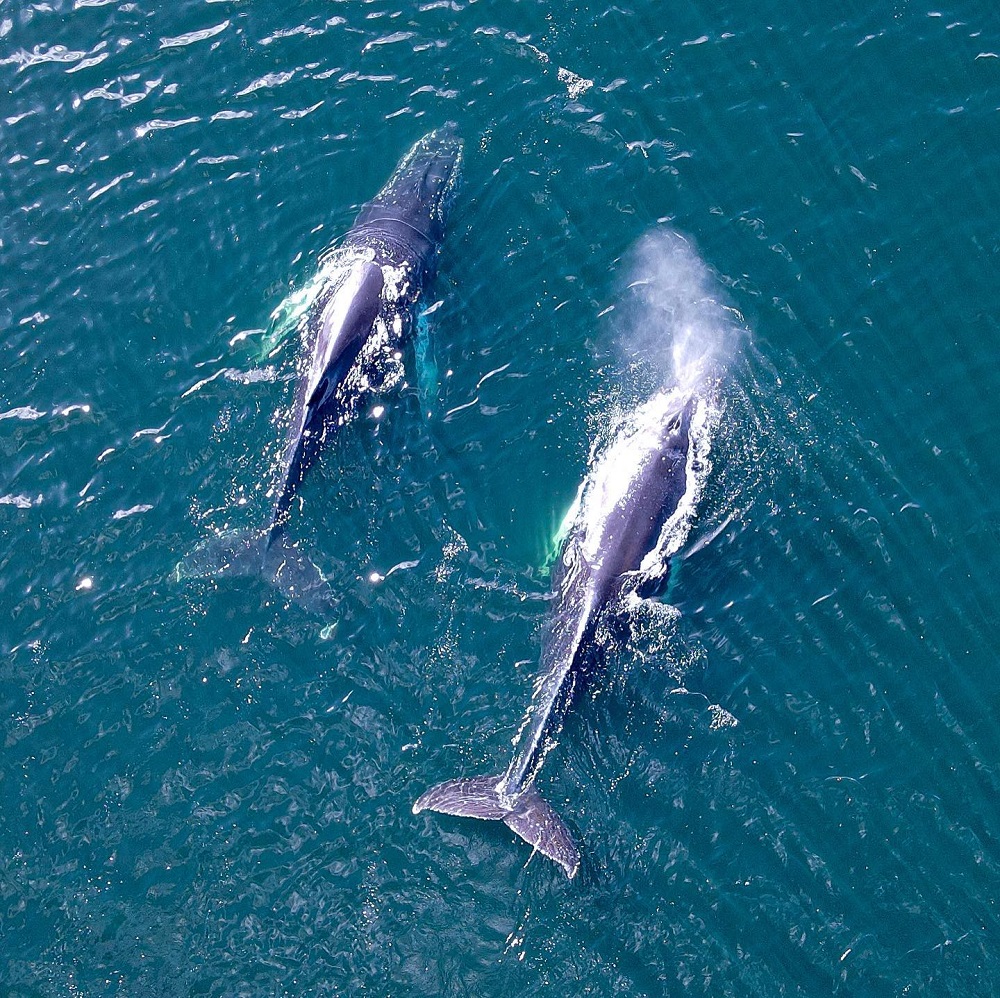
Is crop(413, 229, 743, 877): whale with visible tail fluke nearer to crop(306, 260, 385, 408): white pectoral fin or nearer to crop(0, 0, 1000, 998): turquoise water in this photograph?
crop(0, 0, 1000, 998): turquoise water

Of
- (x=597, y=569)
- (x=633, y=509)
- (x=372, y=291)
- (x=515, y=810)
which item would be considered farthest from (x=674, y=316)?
(x=515, y=810)

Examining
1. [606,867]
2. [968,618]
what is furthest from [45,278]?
[968,618]

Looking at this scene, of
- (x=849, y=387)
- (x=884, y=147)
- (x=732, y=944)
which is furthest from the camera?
(x=884, y=147)

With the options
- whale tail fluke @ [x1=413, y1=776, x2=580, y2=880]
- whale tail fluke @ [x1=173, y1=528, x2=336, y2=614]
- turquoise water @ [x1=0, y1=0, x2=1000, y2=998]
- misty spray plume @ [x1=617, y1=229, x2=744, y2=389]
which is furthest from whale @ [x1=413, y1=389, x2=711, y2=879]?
whale tail fluke @ [x1=173, y1=528, x2=336, y2=614]

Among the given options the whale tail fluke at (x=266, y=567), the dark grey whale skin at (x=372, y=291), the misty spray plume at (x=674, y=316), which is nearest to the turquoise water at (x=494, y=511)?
the misty spray plume at (x=674, y=316)

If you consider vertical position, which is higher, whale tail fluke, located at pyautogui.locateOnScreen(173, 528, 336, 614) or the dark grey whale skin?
the dark grey whale skin

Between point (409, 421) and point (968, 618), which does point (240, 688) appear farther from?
point (968, 618)

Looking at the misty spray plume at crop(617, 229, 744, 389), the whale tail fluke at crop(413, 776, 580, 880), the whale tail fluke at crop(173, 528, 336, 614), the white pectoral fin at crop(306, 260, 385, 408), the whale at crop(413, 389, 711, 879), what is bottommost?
the whale tail fluke at crop(413, 776, 580, 880)

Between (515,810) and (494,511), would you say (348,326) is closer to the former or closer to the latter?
(494,511)
